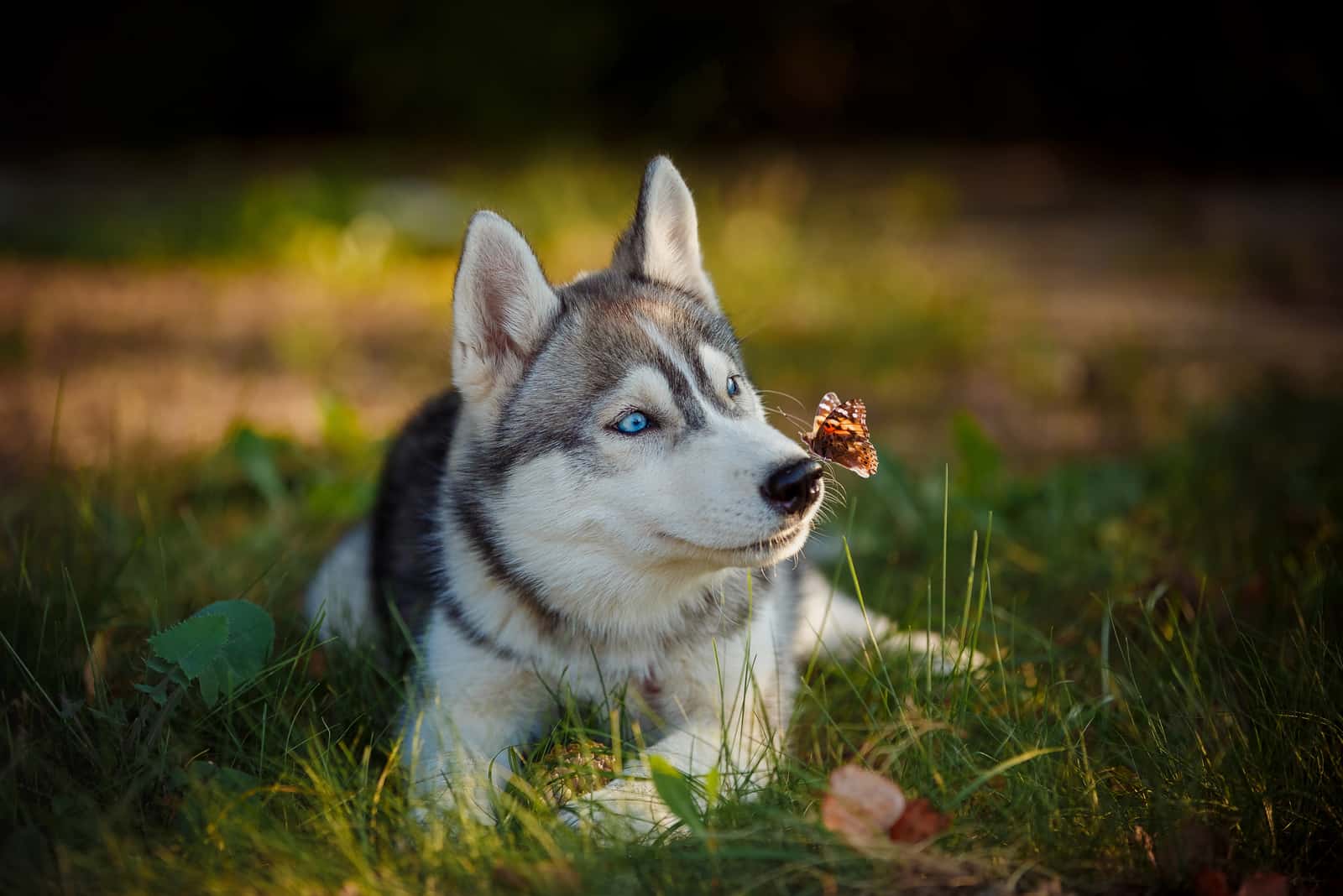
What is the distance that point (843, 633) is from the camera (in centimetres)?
313

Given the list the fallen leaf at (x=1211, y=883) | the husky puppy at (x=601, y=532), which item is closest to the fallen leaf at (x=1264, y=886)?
the fallen leaf at (x=1211, y=883)

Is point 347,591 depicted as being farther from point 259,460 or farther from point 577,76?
point 577,76

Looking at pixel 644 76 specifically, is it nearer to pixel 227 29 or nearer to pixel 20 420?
pixel 227 29

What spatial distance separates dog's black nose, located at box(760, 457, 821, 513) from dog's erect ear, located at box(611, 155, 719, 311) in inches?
36.8

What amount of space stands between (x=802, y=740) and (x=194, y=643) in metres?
1.42

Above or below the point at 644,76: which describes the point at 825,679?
below

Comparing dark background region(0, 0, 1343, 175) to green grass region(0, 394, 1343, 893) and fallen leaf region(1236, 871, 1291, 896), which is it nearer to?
green grass region(0, 394, 1343, 893)

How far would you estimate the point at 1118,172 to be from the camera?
10.9 meters

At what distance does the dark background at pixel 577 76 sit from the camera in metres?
11.5

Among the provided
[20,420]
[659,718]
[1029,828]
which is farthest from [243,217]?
[1029,828]

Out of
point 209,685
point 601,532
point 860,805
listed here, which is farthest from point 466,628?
point 860,805

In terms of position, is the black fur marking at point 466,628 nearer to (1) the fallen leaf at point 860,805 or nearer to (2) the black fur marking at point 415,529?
(2) the black fur marking at point 415,529

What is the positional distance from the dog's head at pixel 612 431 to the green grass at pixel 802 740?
1.08 feet

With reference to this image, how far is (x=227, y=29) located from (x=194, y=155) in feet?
6.00
